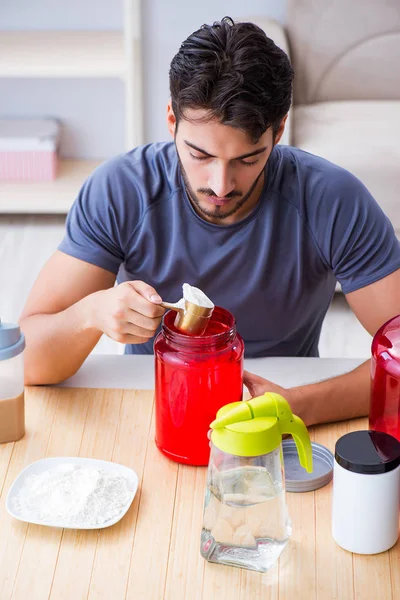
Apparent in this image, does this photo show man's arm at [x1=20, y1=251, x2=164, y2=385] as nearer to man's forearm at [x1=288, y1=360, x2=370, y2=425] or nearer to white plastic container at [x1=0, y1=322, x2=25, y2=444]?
white plastic container at [x1=0, y1=322, x2=25, y2=444]

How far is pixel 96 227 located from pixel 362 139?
4.87ft

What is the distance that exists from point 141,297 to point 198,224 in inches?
14.4

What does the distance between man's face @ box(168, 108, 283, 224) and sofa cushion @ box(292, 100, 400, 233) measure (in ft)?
4.20

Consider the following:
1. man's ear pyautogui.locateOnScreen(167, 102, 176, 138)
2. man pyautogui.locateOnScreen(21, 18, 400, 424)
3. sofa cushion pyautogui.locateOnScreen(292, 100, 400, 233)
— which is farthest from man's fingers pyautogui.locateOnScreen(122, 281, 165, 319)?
sofa cushion pyautogui.locateOnScreen(292, 100, 400, 233)

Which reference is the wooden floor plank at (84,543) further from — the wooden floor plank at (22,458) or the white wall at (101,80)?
the white wall at (101,80)

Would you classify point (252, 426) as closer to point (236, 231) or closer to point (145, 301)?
point (145, 301)

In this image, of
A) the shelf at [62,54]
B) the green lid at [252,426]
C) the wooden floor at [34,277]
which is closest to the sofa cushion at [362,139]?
the wooden floor at [34,277]

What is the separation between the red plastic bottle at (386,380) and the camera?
1.11 meters

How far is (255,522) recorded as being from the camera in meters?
1.03

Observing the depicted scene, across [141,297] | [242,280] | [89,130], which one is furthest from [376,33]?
[141,297]

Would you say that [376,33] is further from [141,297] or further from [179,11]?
[141,297]

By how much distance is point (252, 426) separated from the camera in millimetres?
976

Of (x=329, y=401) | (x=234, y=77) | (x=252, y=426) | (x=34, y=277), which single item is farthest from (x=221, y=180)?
(x=34, y=277)

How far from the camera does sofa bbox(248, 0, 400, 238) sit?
2.96 meters
